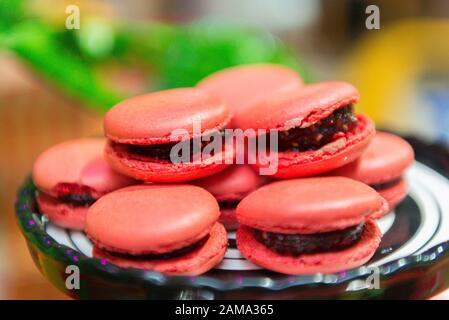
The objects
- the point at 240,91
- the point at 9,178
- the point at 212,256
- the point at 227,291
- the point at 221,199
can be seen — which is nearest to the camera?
the point at 227,291

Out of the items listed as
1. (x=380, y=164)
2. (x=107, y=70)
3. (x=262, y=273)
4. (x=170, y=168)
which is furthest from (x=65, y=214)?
(x=107, y=70)

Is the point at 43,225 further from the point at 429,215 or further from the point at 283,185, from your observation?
the point at 429,215

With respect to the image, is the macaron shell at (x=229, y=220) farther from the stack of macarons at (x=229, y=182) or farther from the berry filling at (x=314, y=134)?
the berry filling at (x=314, y=134)

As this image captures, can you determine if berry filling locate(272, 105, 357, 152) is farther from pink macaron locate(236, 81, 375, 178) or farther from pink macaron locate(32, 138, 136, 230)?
pink macaron locate(32, 138, 136, 230)

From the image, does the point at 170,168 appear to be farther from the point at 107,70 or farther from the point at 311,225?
the point at 107,70

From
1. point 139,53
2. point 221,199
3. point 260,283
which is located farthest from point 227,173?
point 139,53

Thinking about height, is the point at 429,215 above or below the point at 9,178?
above

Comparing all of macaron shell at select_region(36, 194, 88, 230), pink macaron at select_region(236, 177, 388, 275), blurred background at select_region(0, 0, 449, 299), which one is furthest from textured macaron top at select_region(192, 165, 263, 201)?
blurred background at select_region(0, 0, 449, 299)
